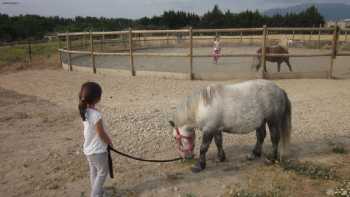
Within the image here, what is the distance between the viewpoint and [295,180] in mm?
3252

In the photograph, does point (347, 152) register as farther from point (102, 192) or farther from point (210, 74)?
point (210, 74)

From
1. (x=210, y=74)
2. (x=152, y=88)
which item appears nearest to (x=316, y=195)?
(x=152, y=88)

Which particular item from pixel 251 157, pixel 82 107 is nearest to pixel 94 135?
pixel 82 107

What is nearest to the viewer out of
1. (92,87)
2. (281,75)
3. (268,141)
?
(92,87)

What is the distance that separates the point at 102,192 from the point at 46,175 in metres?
Result: 0.95

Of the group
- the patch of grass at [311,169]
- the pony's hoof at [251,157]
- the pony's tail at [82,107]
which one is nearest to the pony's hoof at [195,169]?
the pony's hoof at [251,157]

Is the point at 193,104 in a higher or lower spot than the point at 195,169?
higher

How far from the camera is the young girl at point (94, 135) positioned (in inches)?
103

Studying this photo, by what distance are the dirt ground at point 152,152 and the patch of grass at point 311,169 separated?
0.01 m

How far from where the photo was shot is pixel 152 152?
4.11 m

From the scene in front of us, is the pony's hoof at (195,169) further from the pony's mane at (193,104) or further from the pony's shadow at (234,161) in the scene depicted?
the pony's mane at (193,104)

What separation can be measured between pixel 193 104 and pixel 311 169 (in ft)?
4.81

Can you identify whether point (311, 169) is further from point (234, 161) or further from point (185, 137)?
point (185, 137)

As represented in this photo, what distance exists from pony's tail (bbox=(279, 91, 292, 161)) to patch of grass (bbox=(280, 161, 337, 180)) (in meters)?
0.14
